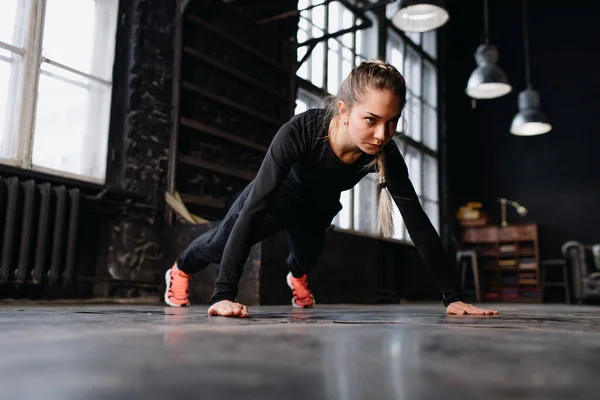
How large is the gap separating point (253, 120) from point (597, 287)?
4528mm

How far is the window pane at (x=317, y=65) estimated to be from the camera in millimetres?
5870

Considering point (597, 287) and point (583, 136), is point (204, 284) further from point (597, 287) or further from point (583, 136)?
point (583, 136)

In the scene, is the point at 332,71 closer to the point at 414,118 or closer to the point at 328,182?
the point at 414,118

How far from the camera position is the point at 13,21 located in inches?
129

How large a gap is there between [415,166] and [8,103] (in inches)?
237

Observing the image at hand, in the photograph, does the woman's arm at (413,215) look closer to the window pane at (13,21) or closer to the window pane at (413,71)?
the window pane at (13,21)

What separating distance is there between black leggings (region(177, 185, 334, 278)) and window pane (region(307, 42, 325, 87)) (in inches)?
143

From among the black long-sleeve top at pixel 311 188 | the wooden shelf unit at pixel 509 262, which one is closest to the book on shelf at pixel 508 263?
the wooden shelf unit at pixel 509 262

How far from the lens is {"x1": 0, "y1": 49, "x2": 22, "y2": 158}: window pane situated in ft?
10.4

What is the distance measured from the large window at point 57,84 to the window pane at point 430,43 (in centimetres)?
610

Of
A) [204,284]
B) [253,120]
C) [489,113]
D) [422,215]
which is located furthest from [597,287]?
[422,215]

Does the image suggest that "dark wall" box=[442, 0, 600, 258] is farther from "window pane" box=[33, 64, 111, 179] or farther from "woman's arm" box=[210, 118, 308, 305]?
"woman's arm" box=[210, 118, 308, 305]

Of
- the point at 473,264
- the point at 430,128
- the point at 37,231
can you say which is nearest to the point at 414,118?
the point at 430,128

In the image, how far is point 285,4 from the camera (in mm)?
5473
